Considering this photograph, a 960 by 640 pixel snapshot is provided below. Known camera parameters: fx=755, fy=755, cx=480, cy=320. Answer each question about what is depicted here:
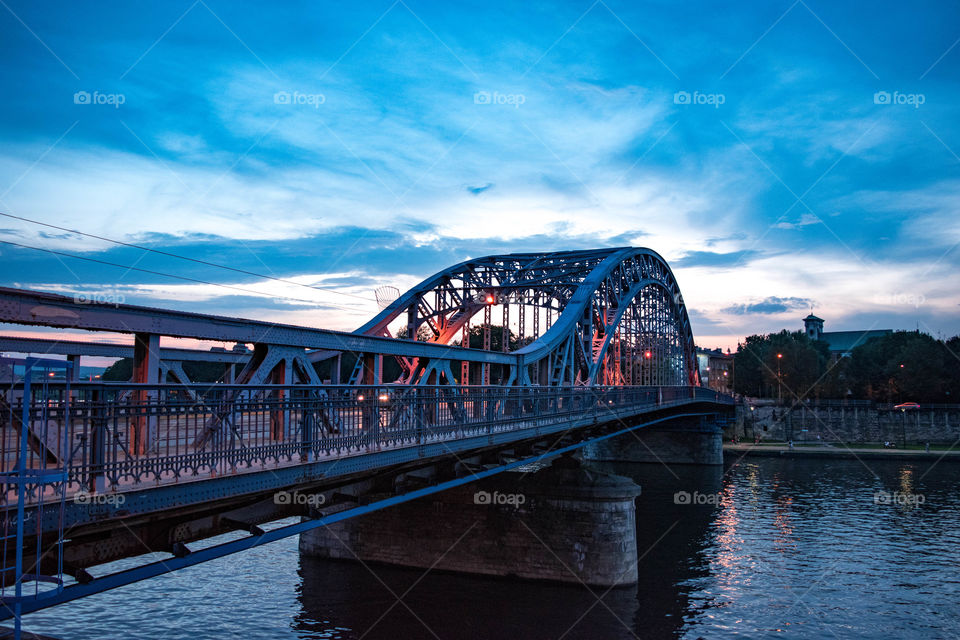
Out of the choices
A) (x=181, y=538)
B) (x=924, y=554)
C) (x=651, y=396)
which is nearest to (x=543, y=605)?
(x=181, y=538)

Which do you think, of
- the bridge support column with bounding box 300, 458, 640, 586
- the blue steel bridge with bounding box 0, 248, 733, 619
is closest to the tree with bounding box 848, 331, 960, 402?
the bridge support column with bounding box 300, 458, 640, 586

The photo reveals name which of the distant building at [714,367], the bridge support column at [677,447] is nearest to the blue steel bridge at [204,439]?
the bridge support column at [677,447]

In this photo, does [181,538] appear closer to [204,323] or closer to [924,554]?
[204,323]

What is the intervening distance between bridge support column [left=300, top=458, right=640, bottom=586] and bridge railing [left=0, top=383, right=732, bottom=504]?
5.83 metres

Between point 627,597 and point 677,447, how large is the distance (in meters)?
40.9

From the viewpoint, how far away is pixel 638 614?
22.3 m

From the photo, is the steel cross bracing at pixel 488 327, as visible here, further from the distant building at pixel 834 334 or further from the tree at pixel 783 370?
the distant building at pixel 834 334

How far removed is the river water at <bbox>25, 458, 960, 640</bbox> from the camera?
2064 cm

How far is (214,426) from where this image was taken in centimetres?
962

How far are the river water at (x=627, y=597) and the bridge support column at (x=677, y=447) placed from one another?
2703cm

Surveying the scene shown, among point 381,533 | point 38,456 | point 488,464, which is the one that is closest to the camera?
point 38,456

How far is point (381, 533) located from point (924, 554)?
2136cm

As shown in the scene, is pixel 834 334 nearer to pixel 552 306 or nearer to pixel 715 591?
pixel 552 306

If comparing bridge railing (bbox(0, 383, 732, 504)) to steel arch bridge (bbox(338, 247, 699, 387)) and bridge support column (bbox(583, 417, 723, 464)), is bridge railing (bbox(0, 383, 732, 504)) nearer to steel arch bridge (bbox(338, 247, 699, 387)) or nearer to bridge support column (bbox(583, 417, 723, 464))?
steel arch bridge (bbox(338, 247, 699, 387))
